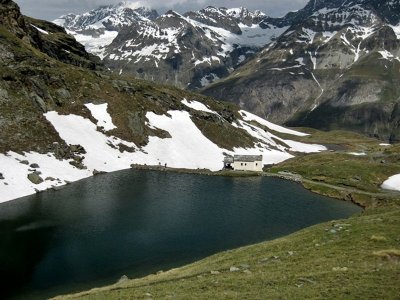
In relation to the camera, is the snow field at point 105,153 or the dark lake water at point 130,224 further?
the snow field at point 105,153

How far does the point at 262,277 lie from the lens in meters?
35.1

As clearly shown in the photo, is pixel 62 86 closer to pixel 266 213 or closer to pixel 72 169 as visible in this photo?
pixel 72 169

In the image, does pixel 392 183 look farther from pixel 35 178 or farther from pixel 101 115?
pixel 101 115

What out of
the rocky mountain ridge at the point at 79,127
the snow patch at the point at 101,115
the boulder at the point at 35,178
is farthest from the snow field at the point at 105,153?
→ the boulder at the point at 35,178

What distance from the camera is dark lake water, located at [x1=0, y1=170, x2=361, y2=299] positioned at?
5444 centimetres

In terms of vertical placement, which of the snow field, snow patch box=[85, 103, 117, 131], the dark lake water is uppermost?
snow patch box=[85, 103, 117, 131]

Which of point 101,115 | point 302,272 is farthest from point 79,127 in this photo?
point 302,272

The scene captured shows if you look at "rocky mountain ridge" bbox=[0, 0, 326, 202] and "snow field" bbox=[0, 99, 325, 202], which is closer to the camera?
"snow field" bbox=[0, 99, 325, 202]

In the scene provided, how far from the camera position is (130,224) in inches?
2913

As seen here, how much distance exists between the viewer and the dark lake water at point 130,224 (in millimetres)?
54438

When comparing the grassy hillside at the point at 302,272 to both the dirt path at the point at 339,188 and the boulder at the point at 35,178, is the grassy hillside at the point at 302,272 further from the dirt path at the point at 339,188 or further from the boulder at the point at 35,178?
the boulder at the point at 35,178

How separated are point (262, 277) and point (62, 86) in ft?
402

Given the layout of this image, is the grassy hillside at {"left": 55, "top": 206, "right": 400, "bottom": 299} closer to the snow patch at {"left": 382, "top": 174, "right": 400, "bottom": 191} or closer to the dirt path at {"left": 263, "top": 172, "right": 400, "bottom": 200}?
the dirt path at {"left": 263, "top": 172, "right": 400, "bottom": 200}

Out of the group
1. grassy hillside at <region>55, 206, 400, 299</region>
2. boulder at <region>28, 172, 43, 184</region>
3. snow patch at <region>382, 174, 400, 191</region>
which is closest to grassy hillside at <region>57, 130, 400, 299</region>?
grassy hillside at <region>55, 206, 400, 299</region>
